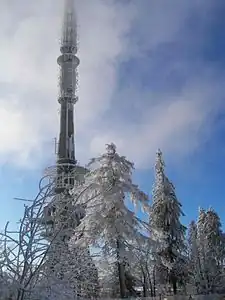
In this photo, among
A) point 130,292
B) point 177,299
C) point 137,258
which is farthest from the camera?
point 130,292

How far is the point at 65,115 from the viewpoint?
174 ft

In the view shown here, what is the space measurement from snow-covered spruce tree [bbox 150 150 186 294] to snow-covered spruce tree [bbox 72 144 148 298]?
7600 millimetres

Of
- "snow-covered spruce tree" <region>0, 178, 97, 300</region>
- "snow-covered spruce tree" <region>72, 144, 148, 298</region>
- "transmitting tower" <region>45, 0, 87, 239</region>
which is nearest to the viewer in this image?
"snow-covered spruce tree" <region>0, 178, 97, 300</region>

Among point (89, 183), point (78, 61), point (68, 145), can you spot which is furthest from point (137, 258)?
point (78, 61)

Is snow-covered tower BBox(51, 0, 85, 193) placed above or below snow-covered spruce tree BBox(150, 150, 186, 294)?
above

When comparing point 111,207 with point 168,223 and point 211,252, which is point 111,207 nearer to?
point 168,223

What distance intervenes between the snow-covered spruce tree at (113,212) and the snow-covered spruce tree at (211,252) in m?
17.4

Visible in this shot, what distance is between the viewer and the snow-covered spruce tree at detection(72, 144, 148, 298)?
19.5 metres

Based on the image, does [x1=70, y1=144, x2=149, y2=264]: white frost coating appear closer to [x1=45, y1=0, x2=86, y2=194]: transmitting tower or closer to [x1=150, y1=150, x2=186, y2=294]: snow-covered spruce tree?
[x1=150, y1=150, x2=186, y2=294]: snow-covered spruce tree

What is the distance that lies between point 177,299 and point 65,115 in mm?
33637

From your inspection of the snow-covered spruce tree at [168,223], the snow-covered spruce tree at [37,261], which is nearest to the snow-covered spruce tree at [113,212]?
the snow-covered spruce tree at [168,223]

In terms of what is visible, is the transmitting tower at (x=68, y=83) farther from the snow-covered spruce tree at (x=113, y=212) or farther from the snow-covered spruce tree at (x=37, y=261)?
the snow-covered spruce tree at (x=37, y=261)

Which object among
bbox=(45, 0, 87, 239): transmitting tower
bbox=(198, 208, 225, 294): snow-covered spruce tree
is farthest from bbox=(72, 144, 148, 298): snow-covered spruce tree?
bbox=(45, 0, 87, 239): transmitting tower

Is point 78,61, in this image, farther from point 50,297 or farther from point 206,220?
point 50,297
